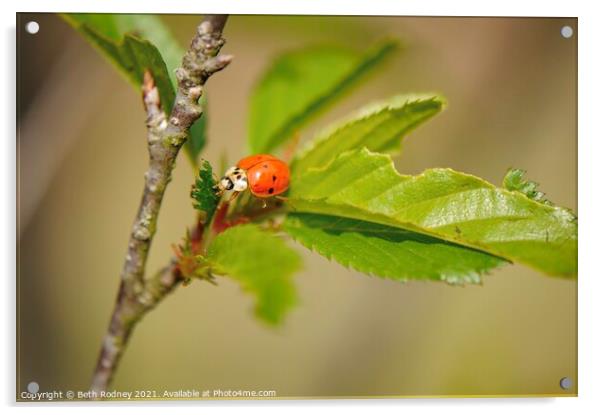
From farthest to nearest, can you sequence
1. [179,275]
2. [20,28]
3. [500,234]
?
1. [20,28]
2. [179,275]
3. [500,234]

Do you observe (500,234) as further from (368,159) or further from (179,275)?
(179,275)

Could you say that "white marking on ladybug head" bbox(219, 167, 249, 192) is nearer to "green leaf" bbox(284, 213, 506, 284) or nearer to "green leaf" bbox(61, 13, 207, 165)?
"green leaf" bbox(61, 13, 207, 165)

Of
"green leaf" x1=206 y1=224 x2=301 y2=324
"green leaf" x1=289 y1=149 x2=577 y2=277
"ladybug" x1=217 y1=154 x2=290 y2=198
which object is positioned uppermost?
"ladybug" x1=217 y1=154 x2=290 y2=198

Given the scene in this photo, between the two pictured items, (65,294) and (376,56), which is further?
(65,294)

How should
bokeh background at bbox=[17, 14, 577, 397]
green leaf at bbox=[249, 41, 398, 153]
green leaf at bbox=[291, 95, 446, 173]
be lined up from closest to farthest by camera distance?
1. green leaf at bbox=[291, 95, 446, 173]
2. green leaf at bbox=[249, 41, 398, 153]
3. bokeh background at bbox=[17, 14, 577, 397]

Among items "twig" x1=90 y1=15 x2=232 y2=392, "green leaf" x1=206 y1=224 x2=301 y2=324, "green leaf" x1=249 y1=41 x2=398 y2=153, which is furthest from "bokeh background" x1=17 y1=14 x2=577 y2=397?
"green leaf" x1=206 y1=224 x2=301 y2=324

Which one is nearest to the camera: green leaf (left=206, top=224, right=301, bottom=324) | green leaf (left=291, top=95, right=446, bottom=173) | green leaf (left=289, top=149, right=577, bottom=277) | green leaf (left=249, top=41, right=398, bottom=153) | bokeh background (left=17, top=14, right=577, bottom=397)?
green leaf (left=206, top=224, right=301, bottom=324)

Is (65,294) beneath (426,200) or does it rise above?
beneath
